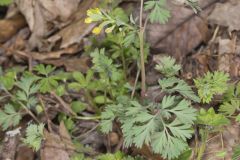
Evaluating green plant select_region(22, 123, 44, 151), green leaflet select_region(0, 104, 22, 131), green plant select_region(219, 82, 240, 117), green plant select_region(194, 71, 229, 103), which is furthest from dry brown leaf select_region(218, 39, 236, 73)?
green leaflet select_region(0, 104, 22, 131)

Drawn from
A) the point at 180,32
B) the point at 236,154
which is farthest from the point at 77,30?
the point at 236,154

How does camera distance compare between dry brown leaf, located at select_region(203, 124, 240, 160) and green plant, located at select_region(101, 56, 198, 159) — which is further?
dry brown leaf, located at select_region(203, 124, 240, 160)

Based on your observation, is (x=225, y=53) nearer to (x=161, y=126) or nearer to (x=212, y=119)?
(x=212, y=119)

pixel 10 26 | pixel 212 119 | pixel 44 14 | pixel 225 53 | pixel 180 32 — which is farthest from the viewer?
pixel 10 26

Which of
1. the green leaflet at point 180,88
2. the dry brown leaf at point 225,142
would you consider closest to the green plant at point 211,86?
the green leaflet at point 180,88

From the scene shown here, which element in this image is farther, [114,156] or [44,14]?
[44,14]

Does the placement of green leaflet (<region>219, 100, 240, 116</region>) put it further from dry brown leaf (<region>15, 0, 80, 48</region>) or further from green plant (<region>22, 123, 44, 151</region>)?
dry brown leaf (<region>15, 0, 80, 48</region>)

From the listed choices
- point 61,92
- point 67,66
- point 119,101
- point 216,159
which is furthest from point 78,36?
point 216,159
